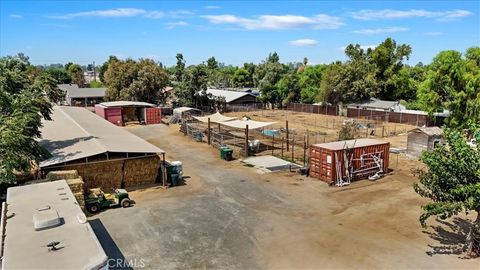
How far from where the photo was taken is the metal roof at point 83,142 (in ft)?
70.6

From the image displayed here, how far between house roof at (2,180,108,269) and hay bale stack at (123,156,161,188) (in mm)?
7834

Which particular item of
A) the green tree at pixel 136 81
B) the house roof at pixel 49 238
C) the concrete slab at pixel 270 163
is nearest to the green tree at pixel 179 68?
the green tree at pixel 136 81

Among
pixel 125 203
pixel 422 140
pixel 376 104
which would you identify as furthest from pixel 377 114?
pixel 125 203

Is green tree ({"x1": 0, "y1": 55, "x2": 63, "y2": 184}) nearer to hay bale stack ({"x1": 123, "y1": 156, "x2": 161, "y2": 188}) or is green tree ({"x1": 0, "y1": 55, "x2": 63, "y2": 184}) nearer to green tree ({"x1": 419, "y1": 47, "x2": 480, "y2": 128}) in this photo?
hay bale stack ({"x1": 123, "y1": 156, "x2": 161, "y2": 188})

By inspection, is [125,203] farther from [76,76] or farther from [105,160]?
[76,76]

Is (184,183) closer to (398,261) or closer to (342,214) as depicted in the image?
(342,214)

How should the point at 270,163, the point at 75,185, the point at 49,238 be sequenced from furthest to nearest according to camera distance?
the point at 270,163 → the point at 75,185 → the point at 49,238

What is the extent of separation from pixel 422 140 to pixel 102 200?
2391cm

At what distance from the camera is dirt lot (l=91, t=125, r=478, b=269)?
46.4ft

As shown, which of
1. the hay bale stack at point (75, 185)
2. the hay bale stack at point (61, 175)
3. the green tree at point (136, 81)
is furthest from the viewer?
the green tree at point (136, 81)

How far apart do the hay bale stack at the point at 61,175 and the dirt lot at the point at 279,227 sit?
2.75 meters

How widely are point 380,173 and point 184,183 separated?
12652 mm

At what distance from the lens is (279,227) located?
56.1 feet

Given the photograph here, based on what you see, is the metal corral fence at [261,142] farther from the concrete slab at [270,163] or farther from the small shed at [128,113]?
the small shed at [128,113]
